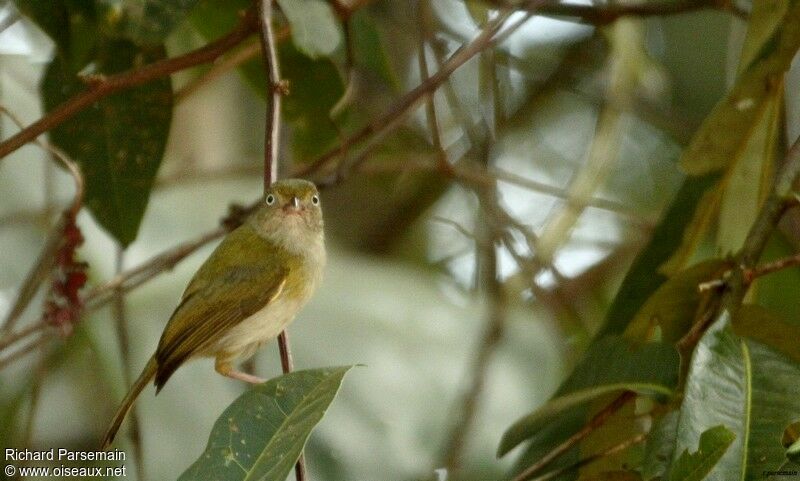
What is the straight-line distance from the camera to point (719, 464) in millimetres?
1984

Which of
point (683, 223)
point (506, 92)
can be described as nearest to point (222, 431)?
point (683, 223)

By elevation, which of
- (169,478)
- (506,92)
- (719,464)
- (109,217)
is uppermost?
(506,92)

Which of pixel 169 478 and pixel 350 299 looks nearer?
pixel 169 478

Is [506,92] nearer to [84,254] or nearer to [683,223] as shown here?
[84,254]

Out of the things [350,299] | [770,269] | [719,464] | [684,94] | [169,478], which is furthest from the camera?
[684,94]

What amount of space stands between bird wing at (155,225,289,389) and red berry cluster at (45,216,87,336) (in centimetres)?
30

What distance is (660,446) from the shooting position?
2.18 metres

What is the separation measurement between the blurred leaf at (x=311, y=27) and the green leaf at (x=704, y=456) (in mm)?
1258

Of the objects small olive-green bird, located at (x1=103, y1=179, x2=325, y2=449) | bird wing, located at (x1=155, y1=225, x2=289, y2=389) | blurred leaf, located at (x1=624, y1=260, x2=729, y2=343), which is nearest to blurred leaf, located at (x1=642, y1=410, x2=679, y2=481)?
blurred leaf, located at (x1=624, y1=260, x2=729, y2=343)

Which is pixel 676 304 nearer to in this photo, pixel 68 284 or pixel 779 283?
pixel 779 283

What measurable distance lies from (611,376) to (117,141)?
1542mm

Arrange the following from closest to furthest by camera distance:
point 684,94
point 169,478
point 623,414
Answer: point 623,414, point 169,478, point 684,94

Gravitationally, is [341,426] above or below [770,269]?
above

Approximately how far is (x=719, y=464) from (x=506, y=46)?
3.50m
